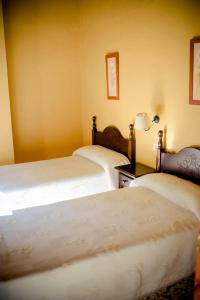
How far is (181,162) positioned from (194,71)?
0.73 metres

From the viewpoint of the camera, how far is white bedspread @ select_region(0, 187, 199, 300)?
55.9 inches

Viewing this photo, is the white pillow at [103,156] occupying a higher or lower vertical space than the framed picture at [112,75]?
lower

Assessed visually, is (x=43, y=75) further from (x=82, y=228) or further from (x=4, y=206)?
(x=82, y=228)

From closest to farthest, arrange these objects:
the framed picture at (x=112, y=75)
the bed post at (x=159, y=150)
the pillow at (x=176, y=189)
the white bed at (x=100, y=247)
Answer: the white bed at (x=100, y=247) < the pillow at (x=176, y=189) < the bed post at (x=159, y=150) < the framed picture at (x=112, y=75)

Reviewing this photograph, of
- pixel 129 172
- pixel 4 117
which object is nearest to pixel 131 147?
pixel 129 172

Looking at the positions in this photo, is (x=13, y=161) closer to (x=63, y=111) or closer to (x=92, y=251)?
(x=63, y=111)

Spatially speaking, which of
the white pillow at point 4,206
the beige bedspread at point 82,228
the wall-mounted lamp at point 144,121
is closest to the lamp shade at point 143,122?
Result: the wall-mounted lamp at point 144,121

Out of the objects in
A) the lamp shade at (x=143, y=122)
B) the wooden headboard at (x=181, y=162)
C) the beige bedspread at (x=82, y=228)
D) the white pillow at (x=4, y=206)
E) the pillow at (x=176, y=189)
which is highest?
the lamp shade at (x=143, y=122)

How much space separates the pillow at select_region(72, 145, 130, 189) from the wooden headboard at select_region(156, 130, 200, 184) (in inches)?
17.6

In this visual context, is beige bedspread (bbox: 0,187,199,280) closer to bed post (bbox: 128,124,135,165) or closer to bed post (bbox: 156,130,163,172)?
bed post (bbox: 156,130,163,172)

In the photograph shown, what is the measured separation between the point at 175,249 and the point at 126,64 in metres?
2.09

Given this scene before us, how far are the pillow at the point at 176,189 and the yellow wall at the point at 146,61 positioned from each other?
42 centimetres

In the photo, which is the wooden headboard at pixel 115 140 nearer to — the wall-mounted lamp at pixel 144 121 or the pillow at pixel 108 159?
the pillow at pixel 108 159

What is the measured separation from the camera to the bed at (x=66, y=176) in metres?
2.56
